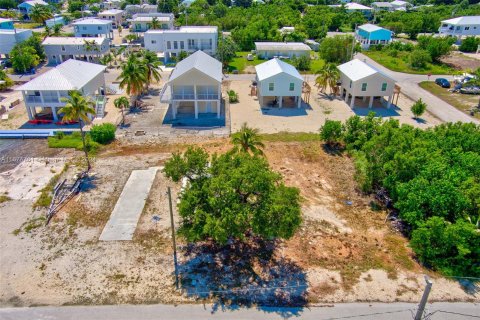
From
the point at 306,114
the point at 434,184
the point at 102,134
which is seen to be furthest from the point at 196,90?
the point at 434,184

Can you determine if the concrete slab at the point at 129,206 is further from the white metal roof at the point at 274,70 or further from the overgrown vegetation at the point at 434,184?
the white metal roof at the point at 274,70

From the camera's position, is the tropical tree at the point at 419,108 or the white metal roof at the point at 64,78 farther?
the tropical tree at the point at 419,108

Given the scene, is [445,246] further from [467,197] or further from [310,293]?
[310,293]

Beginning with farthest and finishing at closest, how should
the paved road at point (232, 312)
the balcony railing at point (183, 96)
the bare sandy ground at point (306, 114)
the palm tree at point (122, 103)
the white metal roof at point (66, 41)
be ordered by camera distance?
the white metal roof at point (66, 41)
the palm tree at point (122, 103)
the balcony railing at point (183, 96)
the bare sandy ground at point (306, 114)
the paved road at point (232, 312)

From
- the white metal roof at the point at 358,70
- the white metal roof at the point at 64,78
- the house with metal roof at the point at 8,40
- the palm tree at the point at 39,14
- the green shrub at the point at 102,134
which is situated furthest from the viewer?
the palm tree at the point at 39,14

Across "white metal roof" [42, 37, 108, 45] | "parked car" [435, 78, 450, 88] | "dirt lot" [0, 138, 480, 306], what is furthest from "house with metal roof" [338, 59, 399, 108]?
"white metal roof" [42, 37, 108, 45]

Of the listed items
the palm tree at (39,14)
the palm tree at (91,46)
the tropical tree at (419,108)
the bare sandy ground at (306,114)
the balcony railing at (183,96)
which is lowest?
the bare sandy ground at (306,114)

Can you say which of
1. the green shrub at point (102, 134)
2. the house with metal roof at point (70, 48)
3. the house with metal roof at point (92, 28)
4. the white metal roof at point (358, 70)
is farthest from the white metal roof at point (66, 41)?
the white metal roof at point (358, 70)

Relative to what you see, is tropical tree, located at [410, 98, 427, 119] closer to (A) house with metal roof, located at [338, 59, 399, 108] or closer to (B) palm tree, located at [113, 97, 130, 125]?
(A) house with metal roof, located at [338, 59, 399, 108]
